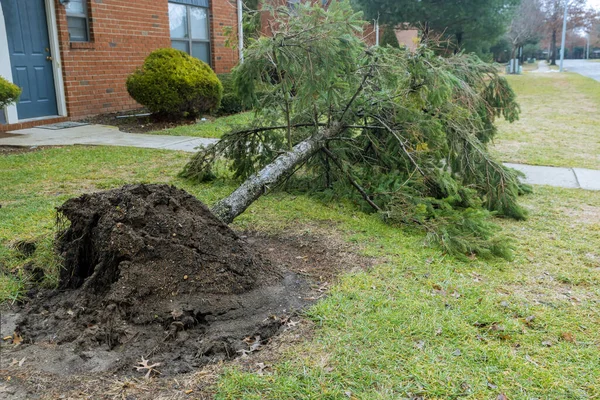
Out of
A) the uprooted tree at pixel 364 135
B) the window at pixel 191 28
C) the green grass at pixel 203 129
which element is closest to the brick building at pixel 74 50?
the window at pixel 191 28

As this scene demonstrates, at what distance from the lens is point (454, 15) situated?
68.6ft

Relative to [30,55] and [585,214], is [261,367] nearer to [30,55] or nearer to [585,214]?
[585,214]

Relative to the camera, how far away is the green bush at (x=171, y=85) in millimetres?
11844

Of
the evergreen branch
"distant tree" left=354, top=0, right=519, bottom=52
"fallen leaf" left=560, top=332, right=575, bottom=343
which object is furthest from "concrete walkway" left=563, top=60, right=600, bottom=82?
"fallen leaf" left=560, top=332, right=575, bottom=343

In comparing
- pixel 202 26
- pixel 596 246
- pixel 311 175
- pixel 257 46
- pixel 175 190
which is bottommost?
pixel 596 246

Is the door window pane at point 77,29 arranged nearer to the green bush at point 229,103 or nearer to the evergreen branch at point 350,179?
the green bush at point 229,103

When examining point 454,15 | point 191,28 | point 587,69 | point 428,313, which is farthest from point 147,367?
point 587,69

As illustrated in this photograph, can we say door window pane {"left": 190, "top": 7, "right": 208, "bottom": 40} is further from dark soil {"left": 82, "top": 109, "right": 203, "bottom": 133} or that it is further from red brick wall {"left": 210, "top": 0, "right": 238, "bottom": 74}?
dark soil {"left": 82, "top": 109, "right": 203, "bottom": 133}

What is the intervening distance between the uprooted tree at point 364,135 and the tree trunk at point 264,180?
1cm

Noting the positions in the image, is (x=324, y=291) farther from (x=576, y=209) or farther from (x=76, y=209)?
(x=576, y=209)

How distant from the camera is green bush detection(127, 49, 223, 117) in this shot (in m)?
11.8

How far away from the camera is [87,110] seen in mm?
12391

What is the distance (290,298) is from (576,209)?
4286 mm

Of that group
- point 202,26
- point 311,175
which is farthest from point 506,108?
point 202,26
